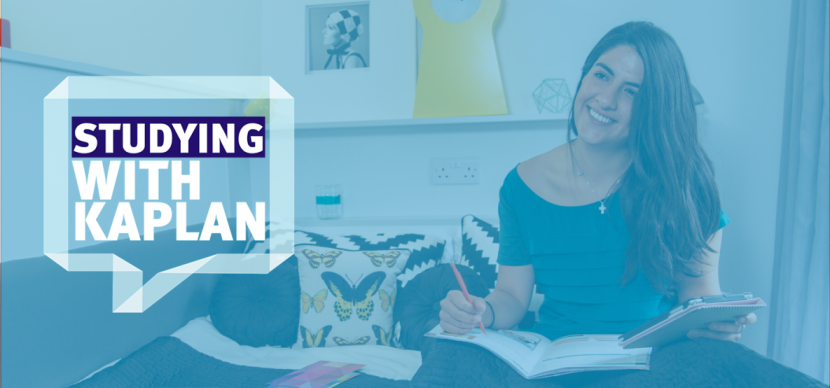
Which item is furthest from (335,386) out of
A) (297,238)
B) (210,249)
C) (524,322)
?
(210,249)

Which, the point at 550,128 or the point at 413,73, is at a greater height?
the point at 413,73

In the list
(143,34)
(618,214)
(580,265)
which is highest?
(143,34)

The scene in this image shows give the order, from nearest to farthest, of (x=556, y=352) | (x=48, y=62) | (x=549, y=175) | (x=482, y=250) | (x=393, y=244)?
1. (x=556, y=352)
2. (x=549, y=175)
3. (x=48, y=62)
4. (x=482, y=250)
5. (x=393, y=244)

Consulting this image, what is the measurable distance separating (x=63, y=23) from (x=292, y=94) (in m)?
0.82

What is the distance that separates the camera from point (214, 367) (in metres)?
1.20

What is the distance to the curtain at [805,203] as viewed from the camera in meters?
1.14

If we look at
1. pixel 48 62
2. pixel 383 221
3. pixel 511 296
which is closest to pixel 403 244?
pixel 383 221

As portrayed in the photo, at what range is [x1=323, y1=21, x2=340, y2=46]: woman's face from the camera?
5.79 feet

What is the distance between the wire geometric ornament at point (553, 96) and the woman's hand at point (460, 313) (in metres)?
0.94

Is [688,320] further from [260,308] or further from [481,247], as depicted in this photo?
[260,308]

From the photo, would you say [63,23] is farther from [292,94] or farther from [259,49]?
[292,94]

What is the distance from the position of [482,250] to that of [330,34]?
990 millimetres

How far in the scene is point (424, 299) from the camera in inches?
53.6

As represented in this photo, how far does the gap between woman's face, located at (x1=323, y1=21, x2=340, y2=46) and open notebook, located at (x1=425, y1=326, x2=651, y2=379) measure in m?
1.27
